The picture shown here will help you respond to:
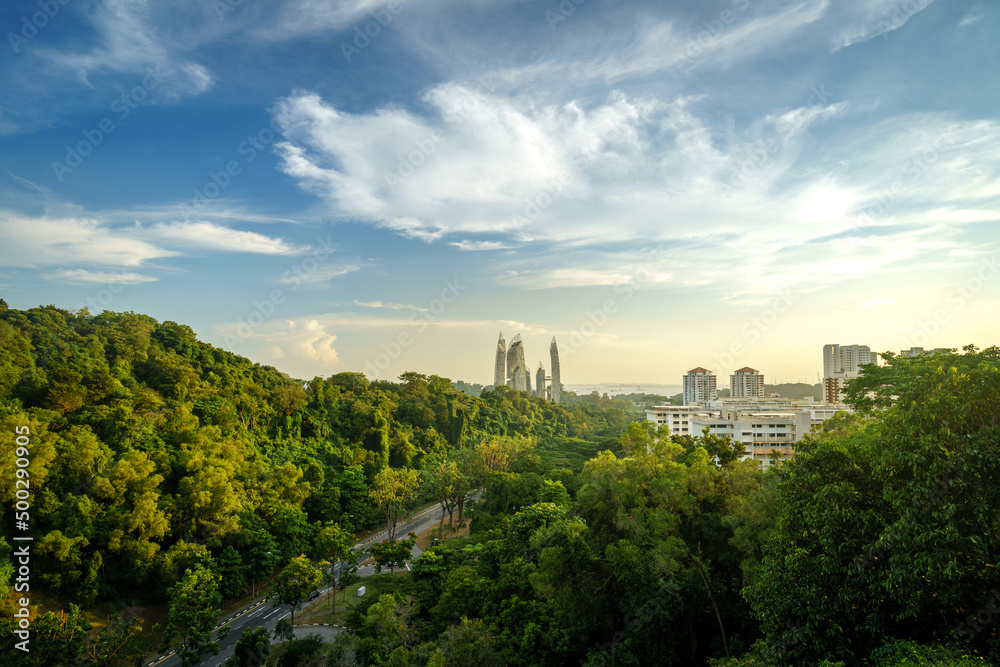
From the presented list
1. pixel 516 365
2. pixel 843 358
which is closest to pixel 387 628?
pixel 516 365

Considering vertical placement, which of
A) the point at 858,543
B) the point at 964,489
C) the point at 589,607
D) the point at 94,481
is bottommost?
the point at 589,607

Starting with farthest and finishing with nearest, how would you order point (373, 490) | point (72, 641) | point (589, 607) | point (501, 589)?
point (373, 490) < point (501, 589) < point (72, 641) < point (589, 607)

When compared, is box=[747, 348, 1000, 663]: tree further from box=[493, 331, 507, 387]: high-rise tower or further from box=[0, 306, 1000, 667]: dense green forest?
box=[493, 331, 507, 387]: high-rise tower

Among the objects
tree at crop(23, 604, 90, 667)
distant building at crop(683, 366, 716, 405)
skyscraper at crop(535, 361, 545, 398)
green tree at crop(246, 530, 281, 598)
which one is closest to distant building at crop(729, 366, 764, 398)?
distant building at crop(683, 366, 716, 405)

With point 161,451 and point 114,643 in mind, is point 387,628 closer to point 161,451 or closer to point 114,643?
point 114,643

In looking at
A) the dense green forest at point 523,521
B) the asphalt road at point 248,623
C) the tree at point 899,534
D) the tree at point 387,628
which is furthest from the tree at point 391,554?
the tree at point 899,534

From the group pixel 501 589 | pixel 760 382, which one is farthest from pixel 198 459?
pixel 760 382

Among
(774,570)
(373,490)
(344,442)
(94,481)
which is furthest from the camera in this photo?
(344,442)

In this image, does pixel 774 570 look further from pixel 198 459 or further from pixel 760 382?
pixel 760 382

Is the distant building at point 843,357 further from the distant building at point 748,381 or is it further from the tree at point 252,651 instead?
the tree at point 252,651
